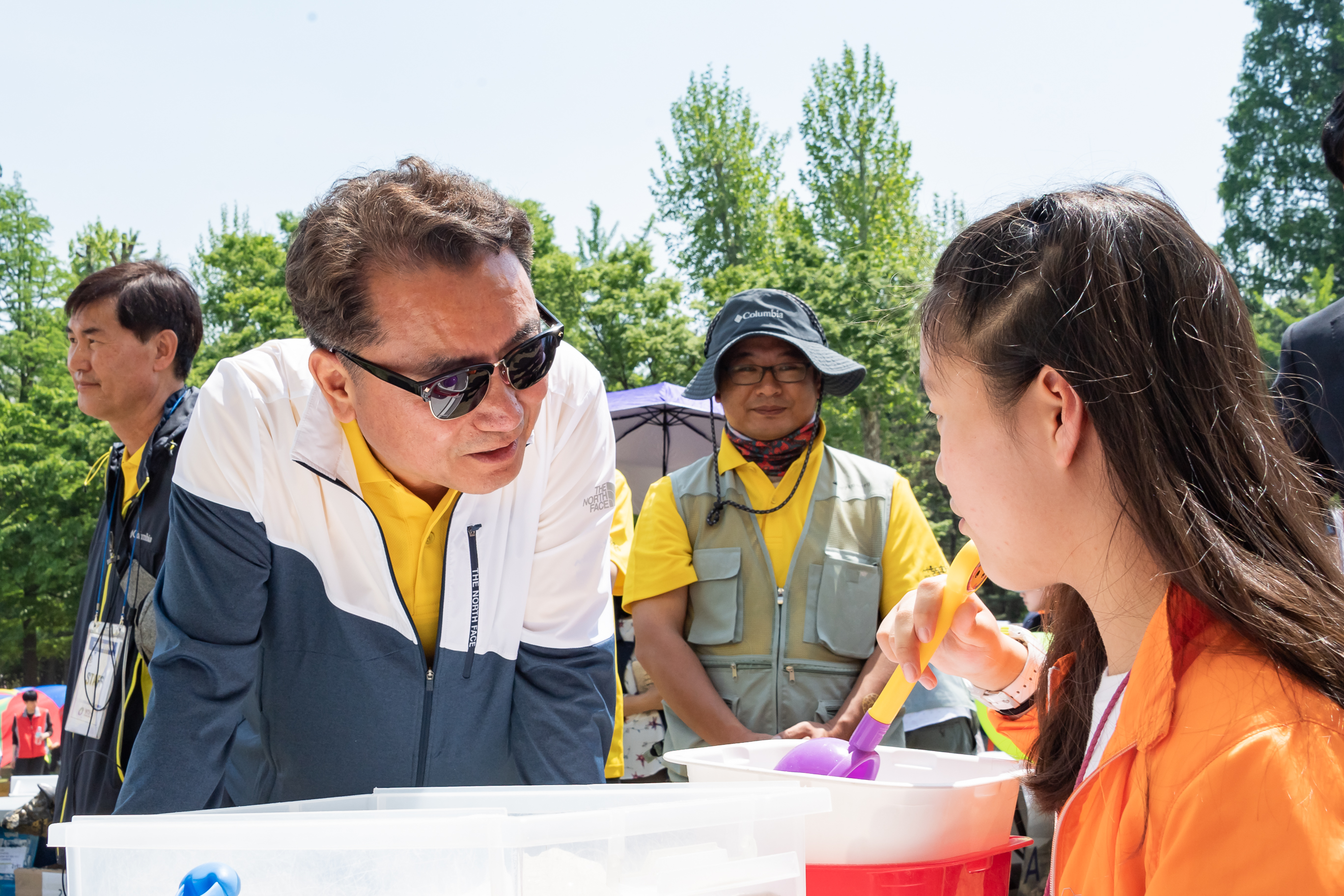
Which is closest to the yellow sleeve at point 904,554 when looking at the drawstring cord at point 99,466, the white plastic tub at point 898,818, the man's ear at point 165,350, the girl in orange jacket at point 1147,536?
the girl in orange jacket at point 1147,536

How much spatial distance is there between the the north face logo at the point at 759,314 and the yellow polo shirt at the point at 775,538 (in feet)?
1.46

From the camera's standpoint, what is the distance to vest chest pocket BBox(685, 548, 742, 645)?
10.3ft

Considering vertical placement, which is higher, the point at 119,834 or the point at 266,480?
the point at 266,480

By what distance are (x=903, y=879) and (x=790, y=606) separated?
2096mm

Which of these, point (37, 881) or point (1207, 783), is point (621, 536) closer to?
point (37, 881)

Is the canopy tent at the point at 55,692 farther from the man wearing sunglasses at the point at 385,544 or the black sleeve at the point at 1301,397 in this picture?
A: the black sleeve at the point at 1301,397

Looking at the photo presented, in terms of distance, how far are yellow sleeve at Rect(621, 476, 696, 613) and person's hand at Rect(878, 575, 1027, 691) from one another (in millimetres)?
1749

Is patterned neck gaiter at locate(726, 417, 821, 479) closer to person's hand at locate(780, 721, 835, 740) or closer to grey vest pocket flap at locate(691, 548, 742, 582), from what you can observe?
grey vest pocket flap at locate(691, 548, 742, 582)

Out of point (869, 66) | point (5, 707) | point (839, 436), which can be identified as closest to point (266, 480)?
point (5, 707)

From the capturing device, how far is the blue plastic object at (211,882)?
0.77 m

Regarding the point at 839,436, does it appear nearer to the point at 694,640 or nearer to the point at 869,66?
the point at 869,66

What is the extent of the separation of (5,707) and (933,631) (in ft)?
20.8

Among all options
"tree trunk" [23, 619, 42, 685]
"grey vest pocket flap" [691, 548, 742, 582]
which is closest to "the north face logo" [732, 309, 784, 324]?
"grey vest pocket flap" [691, 548, 742, 582]

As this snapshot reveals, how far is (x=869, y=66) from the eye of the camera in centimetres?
2703
